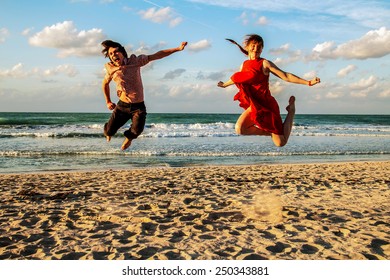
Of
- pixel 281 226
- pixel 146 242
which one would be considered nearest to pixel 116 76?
pixel 146 242

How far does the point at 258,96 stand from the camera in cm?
472

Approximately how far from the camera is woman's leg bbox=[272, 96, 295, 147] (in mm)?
5098

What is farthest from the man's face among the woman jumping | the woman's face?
the woman's face

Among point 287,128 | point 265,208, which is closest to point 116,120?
point 287,128

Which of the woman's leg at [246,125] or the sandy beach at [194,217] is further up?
the woman's leg at [246,125]

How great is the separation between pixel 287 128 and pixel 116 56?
7.58 feet

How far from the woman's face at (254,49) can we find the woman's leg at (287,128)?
3.74ft

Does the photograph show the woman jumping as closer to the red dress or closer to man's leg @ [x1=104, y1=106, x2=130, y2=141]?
the red dress

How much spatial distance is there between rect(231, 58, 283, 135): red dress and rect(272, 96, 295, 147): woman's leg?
2.7 inches

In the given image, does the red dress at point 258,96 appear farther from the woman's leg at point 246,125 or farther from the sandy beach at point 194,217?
the sandy beach at point 194,217

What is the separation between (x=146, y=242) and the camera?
715 centimetres

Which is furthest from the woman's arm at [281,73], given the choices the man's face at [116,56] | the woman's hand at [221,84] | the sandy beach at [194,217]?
the sandy beach at [194,217]

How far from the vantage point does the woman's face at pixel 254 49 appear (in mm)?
4338

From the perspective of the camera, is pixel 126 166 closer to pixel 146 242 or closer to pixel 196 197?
pixel 196 197
